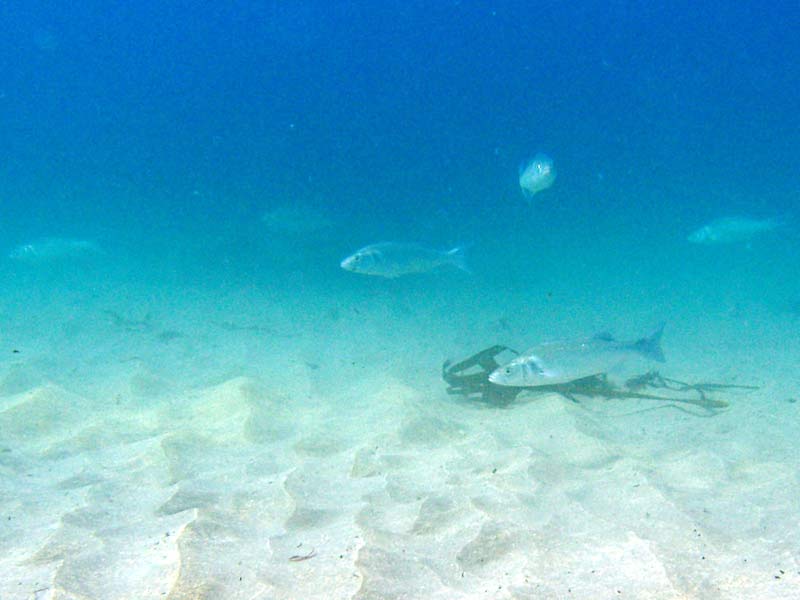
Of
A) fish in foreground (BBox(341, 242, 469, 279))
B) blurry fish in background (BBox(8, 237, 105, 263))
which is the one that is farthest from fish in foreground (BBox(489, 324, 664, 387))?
blurry fish in background (BBox(8, 237, 105, 263))

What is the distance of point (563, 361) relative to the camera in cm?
539

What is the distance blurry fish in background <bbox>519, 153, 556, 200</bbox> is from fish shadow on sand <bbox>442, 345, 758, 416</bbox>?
3149mm

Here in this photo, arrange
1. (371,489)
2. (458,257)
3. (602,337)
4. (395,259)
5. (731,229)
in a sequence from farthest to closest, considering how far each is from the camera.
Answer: (731,229) < (458,257) < (395,259) < (602,337) < (371,489)

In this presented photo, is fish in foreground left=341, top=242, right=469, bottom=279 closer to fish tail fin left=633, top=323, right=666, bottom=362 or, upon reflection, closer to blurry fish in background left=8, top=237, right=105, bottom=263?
fish tail fin left=633, top=323, right=666, bottom=362

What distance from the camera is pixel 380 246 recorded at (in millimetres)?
8977

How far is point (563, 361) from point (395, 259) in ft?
14.4

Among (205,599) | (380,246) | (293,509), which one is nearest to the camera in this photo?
(205,599)

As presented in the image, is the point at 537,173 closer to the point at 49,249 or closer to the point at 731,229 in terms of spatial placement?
the point at 731,229

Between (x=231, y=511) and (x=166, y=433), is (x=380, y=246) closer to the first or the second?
(x=166, y=433)

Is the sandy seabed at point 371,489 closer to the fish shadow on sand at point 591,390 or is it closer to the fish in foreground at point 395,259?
the fish shadow on sand at point 591,390

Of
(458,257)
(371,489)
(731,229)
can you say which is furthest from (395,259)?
(731,229)

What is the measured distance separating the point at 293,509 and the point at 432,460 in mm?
1356

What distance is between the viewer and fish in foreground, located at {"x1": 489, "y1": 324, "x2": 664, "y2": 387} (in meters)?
5.28

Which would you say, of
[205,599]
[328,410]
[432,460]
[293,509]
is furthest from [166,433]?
[205,599]
